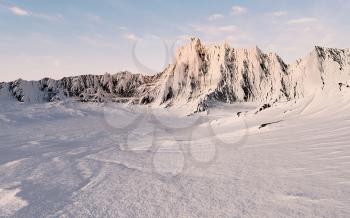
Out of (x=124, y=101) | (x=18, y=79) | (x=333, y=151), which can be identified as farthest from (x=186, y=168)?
(x=18, y=79)

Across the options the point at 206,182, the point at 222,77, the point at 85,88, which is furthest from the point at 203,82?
the point at 206,182

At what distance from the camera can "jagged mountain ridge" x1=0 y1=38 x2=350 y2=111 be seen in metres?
69.6

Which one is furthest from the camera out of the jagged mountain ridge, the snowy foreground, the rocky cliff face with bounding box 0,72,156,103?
the rocky cliff face with bounding box 0,72,156,103

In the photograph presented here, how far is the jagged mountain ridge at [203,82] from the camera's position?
6956 centimetres

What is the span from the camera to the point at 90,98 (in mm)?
78250

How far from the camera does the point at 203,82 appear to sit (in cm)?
8112

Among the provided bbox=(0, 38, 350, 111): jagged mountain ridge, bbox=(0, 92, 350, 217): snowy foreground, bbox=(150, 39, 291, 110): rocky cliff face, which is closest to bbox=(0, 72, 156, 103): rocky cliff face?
bbox=(0, 38, 350, 111): jagged mountain ridge

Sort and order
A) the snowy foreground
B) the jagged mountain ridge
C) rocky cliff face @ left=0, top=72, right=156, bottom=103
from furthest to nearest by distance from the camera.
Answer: rocky cliff face @ left=0, top=72, right=156, bottom=103 → the jagged mountain ridge → the snowy foreground

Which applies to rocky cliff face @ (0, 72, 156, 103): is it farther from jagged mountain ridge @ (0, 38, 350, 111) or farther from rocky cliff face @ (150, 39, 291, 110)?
rocky cliff face @ (150, 39, 291, 110)

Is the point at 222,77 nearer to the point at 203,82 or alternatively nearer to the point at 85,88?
the point at 203,82

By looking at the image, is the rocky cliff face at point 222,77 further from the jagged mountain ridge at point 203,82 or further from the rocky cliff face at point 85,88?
the rocky cliff face at point 85,88

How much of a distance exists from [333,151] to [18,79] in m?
75.8

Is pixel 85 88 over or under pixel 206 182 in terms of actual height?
over

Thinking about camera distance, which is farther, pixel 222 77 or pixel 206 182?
pixel 222 77
